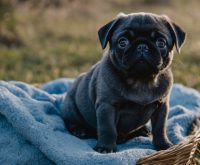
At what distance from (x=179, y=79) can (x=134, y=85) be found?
11.9 ft

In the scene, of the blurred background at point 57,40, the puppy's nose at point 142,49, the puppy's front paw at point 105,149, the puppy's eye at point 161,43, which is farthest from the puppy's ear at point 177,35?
the blurred background at point 57,40

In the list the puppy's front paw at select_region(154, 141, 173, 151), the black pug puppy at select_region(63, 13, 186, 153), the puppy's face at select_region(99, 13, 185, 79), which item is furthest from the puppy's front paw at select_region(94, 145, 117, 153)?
the puppy's face at select_region(99, 13, 185, 79)

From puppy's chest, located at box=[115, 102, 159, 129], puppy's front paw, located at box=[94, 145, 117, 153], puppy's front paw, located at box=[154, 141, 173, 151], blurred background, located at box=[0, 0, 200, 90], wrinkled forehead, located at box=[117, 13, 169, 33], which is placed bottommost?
blurred background, located at box=[0, 0, 200, 90]

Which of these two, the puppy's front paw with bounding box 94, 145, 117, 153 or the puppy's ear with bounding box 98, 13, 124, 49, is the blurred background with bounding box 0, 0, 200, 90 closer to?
the puppy's ear with bounding box 98, 13, 124, 49

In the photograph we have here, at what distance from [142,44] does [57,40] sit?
24.0 ft

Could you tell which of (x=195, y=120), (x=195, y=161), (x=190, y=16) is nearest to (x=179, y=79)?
(x=195, y=120)

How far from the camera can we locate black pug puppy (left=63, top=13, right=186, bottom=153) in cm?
409

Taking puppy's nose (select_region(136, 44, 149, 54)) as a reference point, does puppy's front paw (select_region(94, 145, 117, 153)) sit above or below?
below

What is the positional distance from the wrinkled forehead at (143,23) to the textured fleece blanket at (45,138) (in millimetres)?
975

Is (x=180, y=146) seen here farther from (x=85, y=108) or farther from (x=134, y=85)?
(x=85, y=108)

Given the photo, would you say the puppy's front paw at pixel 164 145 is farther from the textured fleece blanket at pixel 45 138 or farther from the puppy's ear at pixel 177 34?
the puppy's ear at pixel 177 34

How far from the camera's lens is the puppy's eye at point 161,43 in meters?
4.11

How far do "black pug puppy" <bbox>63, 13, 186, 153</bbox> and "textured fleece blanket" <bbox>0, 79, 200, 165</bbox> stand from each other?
0.18 m

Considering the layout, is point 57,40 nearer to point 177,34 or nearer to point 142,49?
point 177,34
